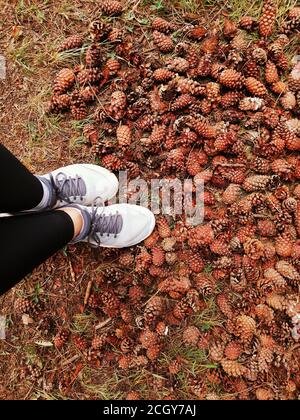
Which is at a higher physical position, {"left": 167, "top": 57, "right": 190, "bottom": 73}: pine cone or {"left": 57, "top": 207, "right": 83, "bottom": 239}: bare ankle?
{"left": 167, "top": 57, "right": 190, "bottom": 73}: pine cone

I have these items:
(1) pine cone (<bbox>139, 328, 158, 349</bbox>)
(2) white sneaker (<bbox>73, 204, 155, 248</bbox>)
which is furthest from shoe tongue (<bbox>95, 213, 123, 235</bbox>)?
(1) pine cone (<bbox>139, 328, 158, 349</bbox>)

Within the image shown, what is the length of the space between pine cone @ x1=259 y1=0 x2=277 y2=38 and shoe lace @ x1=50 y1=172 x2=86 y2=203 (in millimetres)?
1195

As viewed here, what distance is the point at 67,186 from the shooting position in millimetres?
2086

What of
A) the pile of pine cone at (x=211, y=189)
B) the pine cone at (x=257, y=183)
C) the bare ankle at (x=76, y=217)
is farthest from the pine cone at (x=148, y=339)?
the pine cone at (x=257, y=183)

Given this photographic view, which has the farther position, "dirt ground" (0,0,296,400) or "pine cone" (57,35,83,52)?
"pine cone" (57,35,83,52)

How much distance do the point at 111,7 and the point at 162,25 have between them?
0.30 m

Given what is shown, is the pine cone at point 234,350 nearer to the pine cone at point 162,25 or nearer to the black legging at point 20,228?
the black legging at point 20,228

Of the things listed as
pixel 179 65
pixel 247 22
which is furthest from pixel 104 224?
pixel 247 22

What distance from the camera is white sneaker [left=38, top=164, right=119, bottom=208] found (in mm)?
2068

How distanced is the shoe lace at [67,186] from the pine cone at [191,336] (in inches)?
33.4

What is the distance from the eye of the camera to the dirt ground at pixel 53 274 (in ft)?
7.09

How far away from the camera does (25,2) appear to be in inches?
94.6

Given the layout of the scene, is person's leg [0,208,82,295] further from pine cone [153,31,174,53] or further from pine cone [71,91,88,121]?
pine cone [153,31,174,53]

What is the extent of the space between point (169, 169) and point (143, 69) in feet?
1.77
